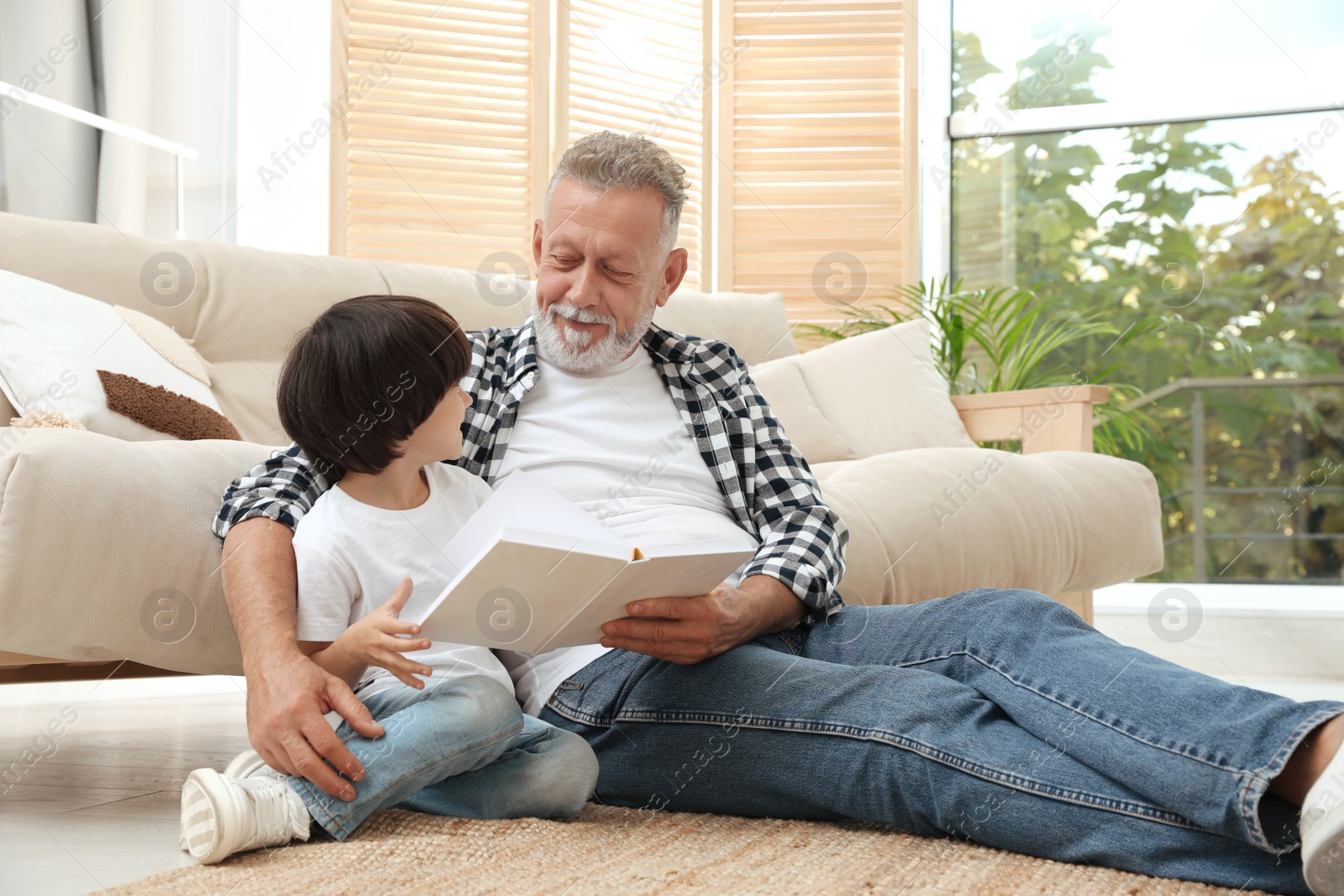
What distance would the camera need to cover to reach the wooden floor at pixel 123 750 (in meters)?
1.03

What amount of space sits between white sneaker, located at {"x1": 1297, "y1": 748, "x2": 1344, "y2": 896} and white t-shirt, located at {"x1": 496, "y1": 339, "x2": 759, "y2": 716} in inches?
26.0

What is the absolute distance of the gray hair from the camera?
4.58 feet


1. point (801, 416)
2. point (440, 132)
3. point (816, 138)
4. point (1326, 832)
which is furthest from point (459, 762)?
point (816, 138)

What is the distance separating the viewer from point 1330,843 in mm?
804

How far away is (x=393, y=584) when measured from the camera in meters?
1.09

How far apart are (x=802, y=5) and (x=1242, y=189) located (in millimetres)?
1689

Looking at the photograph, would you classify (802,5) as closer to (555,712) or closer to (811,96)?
(811,96)

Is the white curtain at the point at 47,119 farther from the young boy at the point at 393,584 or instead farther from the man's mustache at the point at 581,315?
the young boy at the point at 393,584

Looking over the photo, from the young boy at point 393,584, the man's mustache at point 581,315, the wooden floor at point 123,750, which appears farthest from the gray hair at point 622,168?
the wooden floor at point 123,750

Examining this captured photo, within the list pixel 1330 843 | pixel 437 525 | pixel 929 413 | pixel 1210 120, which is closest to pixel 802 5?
pixel 1210 120

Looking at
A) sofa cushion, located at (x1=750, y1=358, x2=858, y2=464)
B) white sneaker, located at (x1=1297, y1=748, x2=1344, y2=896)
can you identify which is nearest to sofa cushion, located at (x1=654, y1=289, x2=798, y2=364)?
sofa cushion, located at (x1=750, y1=358, x2=858, y2=464)

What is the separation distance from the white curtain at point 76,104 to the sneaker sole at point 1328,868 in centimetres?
296

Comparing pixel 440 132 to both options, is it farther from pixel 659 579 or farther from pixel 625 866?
pixel 625 866

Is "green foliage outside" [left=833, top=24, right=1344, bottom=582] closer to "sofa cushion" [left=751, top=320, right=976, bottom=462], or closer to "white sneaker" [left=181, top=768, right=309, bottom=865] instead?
"sofa cushion" [left=751, top=320, right=976, bottom=462]
